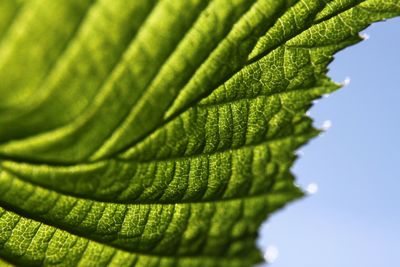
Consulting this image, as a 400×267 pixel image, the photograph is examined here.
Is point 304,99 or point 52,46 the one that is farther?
point 304,99

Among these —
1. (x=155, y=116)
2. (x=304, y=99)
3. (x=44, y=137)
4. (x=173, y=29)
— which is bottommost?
(x=44, y=137)

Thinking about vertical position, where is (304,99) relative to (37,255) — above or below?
above

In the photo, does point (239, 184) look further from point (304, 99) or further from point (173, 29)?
point (173, 29)

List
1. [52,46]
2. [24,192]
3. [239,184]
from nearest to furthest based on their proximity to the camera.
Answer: [52,46]
[24,192]
[239,184]

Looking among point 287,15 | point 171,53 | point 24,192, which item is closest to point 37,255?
point 24,192

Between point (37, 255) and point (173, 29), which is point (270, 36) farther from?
point (37, 255)

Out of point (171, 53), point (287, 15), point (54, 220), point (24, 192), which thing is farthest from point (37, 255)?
point (287, 15)

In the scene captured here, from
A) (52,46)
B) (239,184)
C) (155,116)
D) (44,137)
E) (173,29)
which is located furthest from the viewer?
(239,184)
